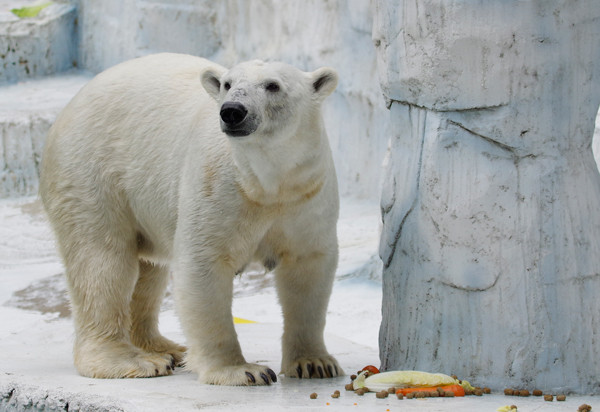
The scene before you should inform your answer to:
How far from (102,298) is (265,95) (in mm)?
1293

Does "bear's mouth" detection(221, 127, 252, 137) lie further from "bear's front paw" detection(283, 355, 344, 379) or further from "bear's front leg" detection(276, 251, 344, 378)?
"bear's front paw" detection(283, 355, 344, 379)

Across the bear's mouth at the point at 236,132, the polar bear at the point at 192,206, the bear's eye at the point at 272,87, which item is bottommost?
the polar bear at the point at 192,206

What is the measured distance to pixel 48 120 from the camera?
1176 centimetres

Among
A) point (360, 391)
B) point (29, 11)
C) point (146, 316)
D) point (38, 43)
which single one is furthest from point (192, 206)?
point (29, 11)

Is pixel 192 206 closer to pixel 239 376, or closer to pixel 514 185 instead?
pixel 239 376

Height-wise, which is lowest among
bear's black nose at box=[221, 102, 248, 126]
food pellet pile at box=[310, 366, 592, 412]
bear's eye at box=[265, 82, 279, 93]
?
food pellet pile at box=[310, 366, 592, 412]

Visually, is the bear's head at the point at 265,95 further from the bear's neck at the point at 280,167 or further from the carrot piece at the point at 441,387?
the carrot piece at the point at 441,387

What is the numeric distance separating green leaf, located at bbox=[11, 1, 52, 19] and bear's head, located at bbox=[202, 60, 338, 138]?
10112mm

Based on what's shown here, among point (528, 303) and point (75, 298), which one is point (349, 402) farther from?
point (75, 298)

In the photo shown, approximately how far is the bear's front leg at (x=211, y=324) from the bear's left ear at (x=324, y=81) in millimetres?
799

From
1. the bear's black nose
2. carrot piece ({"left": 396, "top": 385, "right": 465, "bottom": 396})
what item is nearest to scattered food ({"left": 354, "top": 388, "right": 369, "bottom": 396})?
carrot piece ({"left": 396, "top": 385, "right": 465, "bottom": 396})

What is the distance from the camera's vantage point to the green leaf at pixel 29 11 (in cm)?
1334

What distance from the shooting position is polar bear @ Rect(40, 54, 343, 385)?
386 cm

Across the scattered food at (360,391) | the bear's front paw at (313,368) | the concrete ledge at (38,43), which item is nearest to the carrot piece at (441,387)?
the scattered food at (360,391)
